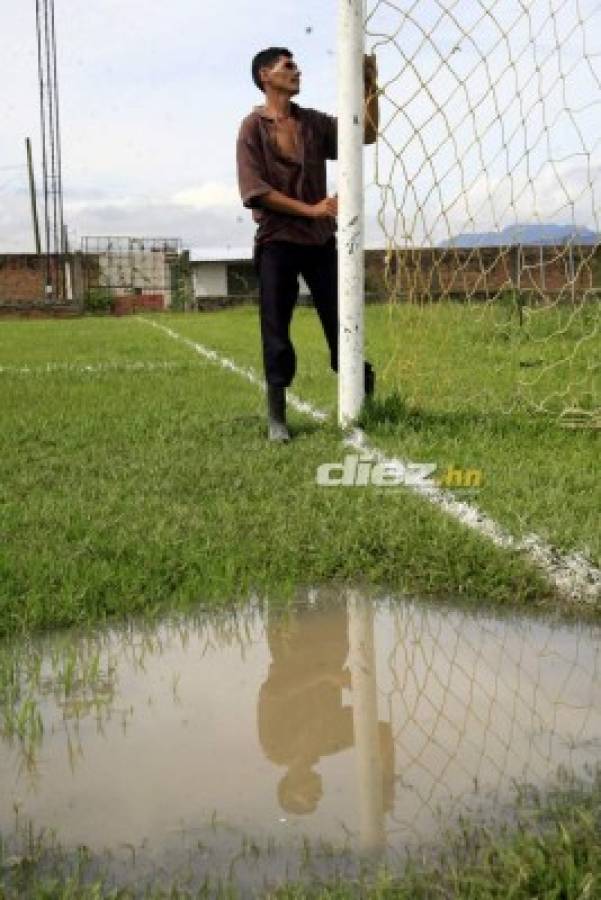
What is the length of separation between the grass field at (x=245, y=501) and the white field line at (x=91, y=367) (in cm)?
192

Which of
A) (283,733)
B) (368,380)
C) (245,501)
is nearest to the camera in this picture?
(283,733)

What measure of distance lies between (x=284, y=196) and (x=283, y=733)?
3904mm

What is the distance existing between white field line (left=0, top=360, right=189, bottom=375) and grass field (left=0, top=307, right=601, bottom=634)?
192 cm

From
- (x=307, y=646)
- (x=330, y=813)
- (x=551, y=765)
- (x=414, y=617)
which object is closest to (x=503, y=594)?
(x=414, y=617)

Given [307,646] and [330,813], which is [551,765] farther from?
[307,646]

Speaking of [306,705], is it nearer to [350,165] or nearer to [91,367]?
[350,165]

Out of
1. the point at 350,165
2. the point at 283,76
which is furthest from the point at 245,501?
the point at 283,76

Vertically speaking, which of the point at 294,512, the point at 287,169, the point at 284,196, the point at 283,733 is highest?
the point at 287,169

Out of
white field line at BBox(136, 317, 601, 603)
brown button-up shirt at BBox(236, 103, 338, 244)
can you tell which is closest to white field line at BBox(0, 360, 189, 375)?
brown button-up shirt at BBox(236, 103, 338, 244)

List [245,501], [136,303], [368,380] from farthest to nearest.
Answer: [136,303] → [368,380] → [245,501]

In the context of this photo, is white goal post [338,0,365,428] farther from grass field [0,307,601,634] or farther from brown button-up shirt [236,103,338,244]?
grass field [0,307,601,634]

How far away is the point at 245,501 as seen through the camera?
454 centimetres

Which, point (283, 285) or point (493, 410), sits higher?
point (283, 285)

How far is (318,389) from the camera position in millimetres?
8539
